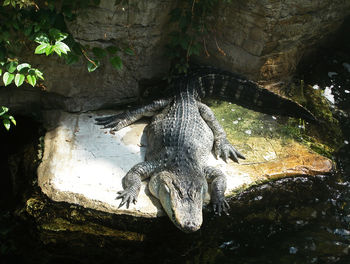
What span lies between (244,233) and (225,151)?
108 centimetres

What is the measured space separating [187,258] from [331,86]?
3.56 m

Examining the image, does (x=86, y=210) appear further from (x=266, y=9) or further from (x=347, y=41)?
(x=347, y=41)

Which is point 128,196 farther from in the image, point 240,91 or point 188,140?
point 240,91

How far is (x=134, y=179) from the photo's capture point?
149 inches

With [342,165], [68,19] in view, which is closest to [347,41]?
[342,165]

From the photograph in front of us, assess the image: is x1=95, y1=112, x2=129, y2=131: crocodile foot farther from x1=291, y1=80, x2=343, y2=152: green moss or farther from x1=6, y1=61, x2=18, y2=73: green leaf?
x1=291, y1=80, x2=343, y2=152: green moss

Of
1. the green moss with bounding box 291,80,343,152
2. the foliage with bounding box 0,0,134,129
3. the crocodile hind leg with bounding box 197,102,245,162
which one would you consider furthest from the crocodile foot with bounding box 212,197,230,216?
the foliage with bounding box 0,0,134,129

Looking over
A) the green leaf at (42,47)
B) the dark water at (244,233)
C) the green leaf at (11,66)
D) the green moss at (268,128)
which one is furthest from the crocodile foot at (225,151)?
the green leaf at (11,66)

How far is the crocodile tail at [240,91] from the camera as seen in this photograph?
506cm

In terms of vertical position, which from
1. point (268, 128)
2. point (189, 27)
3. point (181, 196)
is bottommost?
point (181, 196)

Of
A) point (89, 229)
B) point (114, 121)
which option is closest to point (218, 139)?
point (114, 121)

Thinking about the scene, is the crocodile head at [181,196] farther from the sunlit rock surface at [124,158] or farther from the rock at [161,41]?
the rock at [161,41]

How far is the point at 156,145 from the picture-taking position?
13.8ft

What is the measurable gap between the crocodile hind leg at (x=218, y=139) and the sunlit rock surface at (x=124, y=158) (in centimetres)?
10
